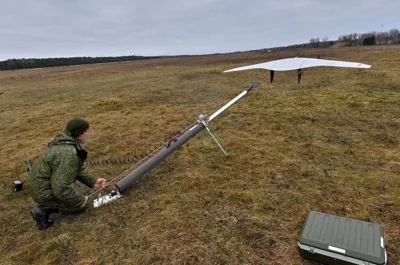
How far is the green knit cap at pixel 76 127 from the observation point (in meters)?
3.79

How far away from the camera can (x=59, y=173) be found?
3.63 m

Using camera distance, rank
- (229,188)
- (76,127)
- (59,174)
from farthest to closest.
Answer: (229,188), (76,127), (59,174)

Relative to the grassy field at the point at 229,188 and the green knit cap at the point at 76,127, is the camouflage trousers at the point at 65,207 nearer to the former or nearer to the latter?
the grassy field at the point at 229,188

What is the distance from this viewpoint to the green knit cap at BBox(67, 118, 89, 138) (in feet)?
12.4

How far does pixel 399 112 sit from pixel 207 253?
29.1 ft

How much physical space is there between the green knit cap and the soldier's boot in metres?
1.19

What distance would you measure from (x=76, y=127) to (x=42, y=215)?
1.46m

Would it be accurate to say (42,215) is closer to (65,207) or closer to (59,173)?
(65,207)

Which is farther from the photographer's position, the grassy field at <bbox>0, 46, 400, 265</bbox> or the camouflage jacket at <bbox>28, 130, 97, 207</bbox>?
the camouflage jacket at <bbox>28, 130, 97, 207</bbox>

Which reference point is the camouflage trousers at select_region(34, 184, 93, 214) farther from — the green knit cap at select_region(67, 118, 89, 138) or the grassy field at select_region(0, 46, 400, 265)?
the green knit cap at select_region(67, 118, 89, 138)

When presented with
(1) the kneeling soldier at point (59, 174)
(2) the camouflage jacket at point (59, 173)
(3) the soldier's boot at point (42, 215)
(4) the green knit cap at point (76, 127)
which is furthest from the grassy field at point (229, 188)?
(4) the green knit cap at point (76, 127)

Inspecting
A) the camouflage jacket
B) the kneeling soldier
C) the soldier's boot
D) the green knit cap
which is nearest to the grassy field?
the soldier's boot

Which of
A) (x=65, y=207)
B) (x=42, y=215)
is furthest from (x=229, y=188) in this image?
(x=42, y=215)

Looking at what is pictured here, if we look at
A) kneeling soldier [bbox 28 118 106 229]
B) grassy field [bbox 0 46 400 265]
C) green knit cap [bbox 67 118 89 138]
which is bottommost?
grassy field [bbox 0 46 400 265]
